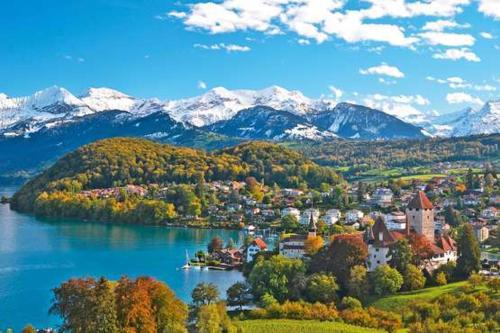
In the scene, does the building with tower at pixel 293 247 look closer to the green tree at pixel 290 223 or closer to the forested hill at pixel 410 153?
the green tree at pixel 290 223

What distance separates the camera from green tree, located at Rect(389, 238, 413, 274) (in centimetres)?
3884

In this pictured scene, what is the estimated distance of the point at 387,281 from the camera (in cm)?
3719

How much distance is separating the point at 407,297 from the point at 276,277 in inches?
272

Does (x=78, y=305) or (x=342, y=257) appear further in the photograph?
(x=342, y=257)

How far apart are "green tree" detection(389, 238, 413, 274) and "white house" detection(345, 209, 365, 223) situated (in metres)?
32.1

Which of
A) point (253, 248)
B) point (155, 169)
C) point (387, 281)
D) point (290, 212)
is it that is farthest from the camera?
point (155, 169)

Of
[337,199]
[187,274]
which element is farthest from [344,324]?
[337,199]

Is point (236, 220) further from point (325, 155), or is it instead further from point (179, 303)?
point (325, 155)

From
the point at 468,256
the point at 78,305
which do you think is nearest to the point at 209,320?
the point at 78,305

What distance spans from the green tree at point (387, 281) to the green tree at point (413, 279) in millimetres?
539

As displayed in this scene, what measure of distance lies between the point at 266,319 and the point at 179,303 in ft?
15.4

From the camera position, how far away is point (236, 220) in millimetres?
81000

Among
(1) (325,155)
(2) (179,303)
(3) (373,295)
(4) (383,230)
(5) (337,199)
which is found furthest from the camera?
(1) (325,155)

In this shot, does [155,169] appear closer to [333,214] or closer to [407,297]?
[333,214]
